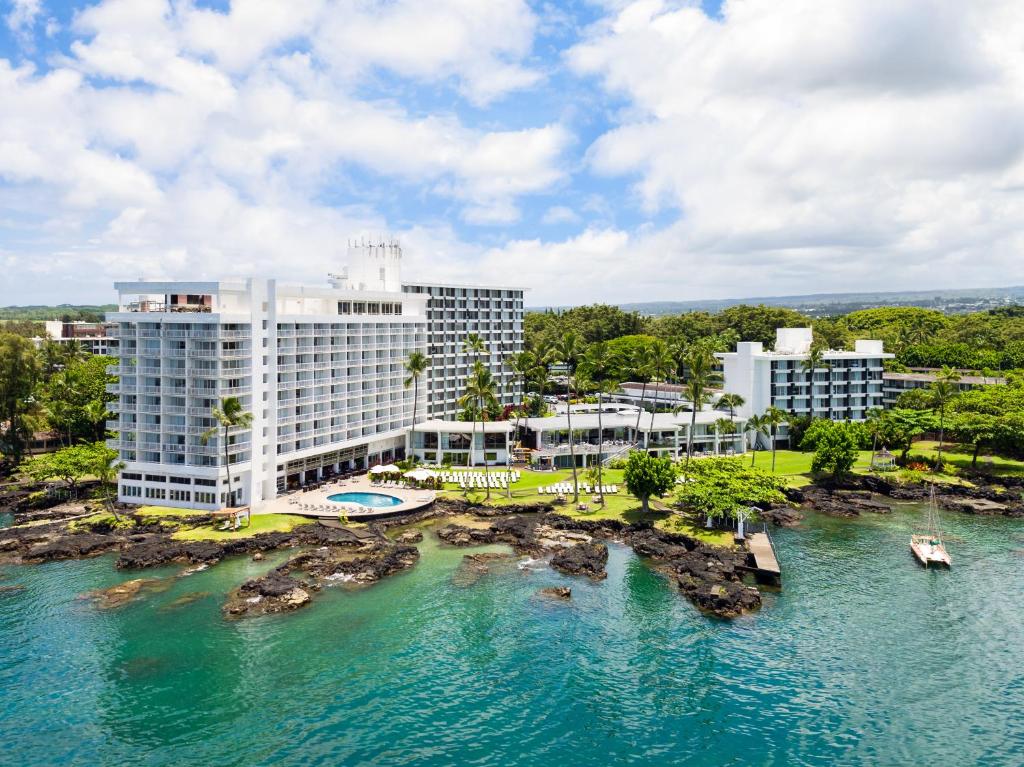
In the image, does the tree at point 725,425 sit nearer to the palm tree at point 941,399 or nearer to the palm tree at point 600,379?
the palm tree at point 600,379

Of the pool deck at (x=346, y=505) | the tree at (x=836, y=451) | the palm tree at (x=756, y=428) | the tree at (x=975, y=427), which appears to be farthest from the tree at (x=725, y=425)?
the pool deck at (x=346, y=505)

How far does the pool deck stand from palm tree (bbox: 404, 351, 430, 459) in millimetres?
14633

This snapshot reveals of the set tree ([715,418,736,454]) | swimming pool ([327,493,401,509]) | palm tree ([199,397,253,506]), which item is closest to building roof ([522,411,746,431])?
tree ([715,418,736,454])

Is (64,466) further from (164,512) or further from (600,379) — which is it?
(600,379)

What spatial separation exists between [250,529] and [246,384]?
16797 millimetres

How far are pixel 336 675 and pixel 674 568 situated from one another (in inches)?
1334

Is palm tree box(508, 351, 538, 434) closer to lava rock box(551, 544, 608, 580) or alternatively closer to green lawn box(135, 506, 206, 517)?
lava rock box(551, 544, 608, 580)

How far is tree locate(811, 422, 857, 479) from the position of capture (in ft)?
317

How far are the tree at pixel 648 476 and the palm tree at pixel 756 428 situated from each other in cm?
2229

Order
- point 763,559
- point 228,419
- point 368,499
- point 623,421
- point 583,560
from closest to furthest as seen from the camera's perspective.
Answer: point 763,559 < point 583,560 < point 228,419 < point 368,499 < point 623,421

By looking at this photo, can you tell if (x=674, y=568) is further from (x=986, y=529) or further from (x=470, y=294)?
(x=470, y=294)

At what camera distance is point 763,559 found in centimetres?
6781

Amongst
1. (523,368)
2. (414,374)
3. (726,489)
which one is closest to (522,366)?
(523,368)

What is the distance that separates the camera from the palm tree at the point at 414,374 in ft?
339
